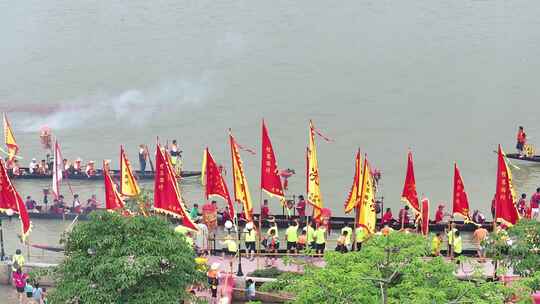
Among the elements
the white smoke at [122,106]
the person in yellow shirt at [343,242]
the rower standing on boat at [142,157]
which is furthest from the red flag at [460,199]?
the white smoke at [122,106]

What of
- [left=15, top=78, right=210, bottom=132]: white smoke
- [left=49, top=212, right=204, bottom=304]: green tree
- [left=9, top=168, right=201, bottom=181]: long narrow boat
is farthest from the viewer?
[left=15, top=78, right=210, bottom=132]: white smoke

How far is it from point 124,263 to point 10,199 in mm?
6578

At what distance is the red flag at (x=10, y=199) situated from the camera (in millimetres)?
19891

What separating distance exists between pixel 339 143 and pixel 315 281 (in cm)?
1741

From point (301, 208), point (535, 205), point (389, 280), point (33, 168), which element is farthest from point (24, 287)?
point (535, 205)

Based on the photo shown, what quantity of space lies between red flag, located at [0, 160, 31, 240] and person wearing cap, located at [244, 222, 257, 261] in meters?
4.83

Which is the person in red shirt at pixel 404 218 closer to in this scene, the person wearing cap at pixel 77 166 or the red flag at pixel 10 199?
the red flag at pixel 10 199

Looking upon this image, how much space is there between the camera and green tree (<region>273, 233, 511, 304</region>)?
13.5 m

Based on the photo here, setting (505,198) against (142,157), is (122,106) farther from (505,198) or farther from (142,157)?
(505,198)

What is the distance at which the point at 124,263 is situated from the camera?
48.9 ft

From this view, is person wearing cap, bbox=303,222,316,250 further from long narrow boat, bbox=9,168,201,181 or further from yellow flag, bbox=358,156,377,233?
long narrow boat, bbox=9,168,201,181

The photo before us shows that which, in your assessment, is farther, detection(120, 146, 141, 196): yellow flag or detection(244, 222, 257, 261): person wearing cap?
detection(120, 146, 141, 196): yellow flag

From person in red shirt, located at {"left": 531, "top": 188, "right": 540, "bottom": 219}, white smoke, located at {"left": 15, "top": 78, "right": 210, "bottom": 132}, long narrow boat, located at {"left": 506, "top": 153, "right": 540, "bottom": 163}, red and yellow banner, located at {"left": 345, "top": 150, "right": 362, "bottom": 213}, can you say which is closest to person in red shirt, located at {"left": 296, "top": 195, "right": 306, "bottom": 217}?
red and yellow banner, located at {"left": 345, "top": 150, "right": 362, "bottom": 213}

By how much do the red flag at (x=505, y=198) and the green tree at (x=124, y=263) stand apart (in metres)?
7.36
